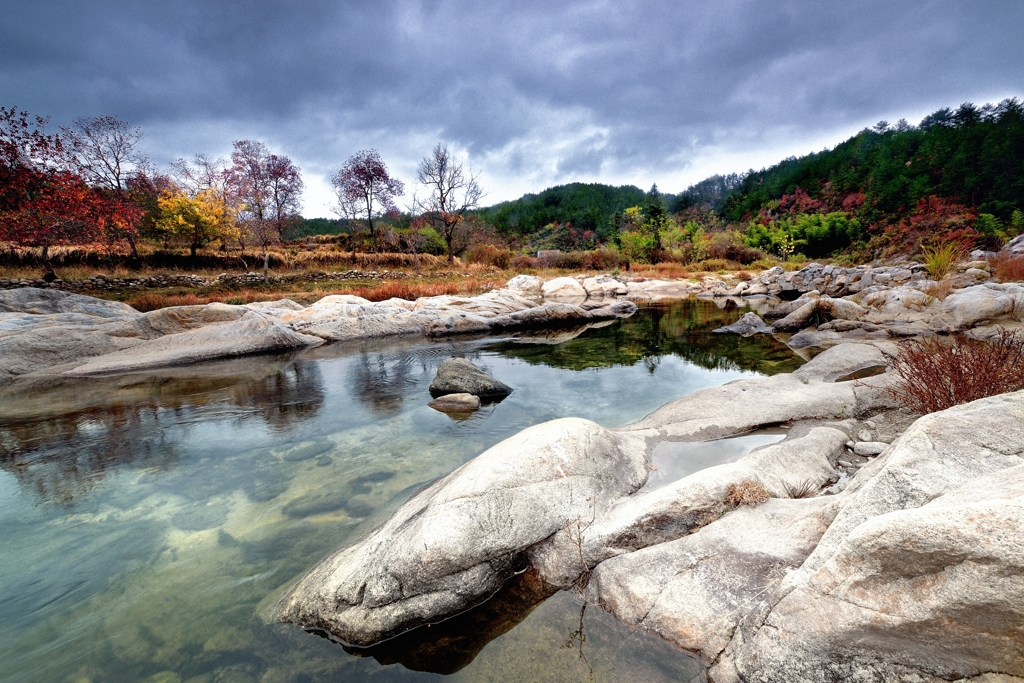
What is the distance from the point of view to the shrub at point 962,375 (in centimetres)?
443

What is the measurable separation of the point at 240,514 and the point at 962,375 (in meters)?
8.24

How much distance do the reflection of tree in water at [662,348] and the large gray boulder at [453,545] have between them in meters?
7.15

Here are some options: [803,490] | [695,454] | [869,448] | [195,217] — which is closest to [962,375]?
[869,448]

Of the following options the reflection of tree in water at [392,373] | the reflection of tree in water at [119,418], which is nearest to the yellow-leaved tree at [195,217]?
the reflection of tree in water at [119,418]

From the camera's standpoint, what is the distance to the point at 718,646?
2.50m

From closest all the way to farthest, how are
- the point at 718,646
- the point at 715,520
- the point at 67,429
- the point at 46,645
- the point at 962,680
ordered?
the point at 962,680 < the point at 718,646 < the point at 46,645 < the point at 715,520 < the point at 67,429

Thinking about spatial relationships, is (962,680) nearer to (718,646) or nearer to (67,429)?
(718,646)

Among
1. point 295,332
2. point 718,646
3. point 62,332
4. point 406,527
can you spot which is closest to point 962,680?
point 718,646

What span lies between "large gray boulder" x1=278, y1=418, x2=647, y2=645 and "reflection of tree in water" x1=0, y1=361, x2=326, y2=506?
13.5 feet

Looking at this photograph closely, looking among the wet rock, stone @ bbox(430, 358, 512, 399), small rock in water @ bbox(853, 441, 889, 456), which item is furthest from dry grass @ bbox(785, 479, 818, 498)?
the wet rock

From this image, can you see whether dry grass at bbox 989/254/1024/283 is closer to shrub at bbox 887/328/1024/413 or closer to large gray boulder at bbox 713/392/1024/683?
shrub at bbox 887/328/1024/413

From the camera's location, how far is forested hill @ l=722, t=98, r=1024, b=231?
3897 centimetres

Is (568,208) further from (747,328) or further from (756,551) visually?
(756,551)

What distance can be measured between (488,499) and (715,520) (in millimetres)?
1818
